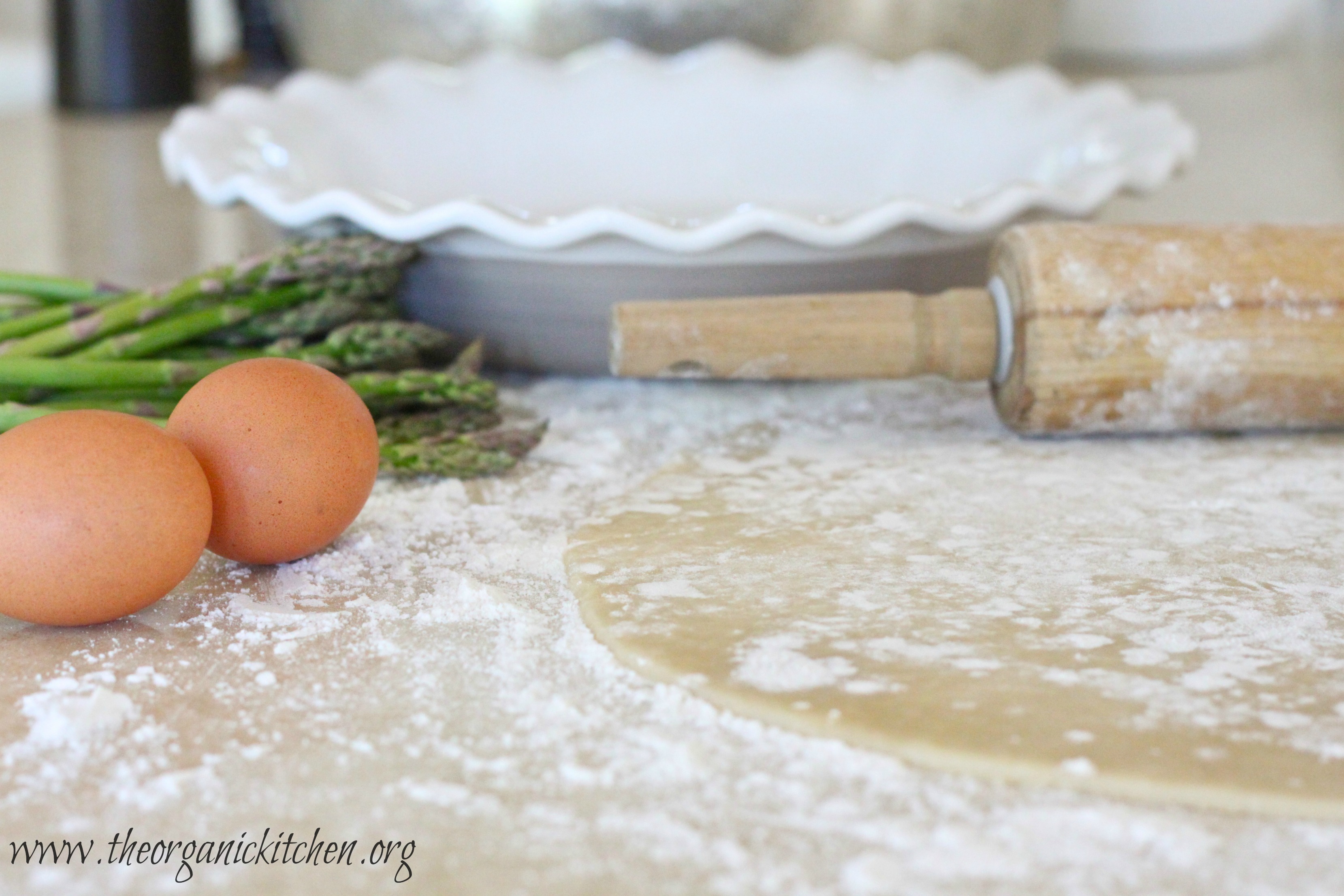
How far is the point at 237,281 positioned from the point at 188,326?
0.06 m

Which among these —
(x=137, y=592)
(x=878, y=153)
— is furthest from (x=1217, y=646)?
(x=878, y=153)

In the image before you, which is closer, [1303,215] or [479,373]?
[479,373]

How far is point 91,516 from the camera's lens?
63cm

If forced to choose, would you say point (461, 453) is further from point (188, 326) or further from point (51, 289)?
point (51, 289)

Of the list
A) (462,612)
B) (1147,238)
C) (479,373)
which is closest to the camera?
(462,612)

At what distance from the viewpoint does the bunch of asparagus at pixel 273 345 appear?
885 mm

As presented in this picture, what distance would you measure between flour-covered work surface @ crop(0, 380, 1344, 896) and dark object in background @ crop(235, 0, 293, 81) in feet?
9.59

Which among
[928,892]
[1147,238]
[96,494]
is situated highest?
[1147,238]

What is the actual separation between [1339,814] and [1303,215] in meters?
1.39

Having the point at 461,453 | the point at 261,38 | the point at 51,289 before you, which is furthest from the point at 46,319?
the point at 261,38

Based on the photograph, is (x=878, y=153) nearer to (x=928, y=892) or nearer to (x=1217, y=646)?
(x=1217, y=646)

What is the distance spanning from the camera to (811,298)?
956 mm

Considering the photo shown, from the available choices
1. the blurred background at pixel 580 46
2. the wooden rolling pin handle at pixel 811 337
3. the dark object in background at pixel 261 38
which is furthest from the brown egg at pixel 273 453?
the dark object in background at pixel 261 38

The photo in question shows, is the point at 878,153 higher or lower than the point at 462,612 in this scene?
higher
